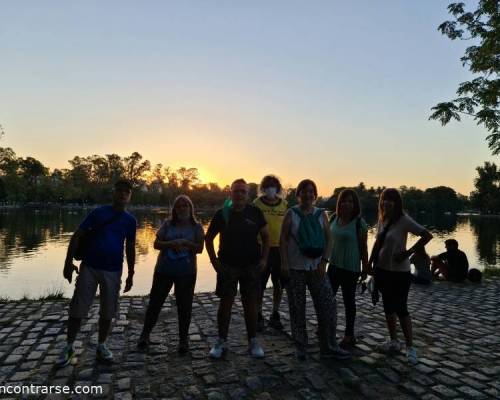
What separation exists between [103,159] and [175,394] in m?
118

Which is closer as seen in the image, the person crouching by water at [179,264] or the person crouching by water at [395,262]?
the person crouching by water at [395,262]

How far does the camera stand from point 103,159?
11175 centimetres

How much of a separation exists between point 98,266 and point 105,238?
325mm

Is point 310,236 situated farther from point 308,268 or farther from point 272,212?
point 272,212

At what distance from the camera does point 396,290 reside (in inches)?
178

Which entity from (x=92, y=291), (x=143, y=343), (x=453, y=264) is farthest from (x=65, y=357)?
(x=453, y=264)

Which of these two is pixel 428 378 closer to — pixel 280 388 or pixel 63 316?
pixel 280 388

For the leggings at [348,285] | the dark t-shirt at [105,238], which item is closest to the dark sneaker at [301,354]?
the leggings at [348,285]

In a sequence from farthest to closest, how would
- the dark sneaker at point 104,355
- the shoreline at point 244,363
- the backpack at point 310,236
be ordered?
1. the backpack at point 310,236
2. the dark sneaker at point 104,355
3. the shoreline at point 244,363

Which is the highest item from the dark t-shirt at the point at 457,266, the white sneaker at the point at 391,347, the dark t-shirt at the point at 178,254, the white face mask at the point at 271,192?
the white face mask at the point at 271,192

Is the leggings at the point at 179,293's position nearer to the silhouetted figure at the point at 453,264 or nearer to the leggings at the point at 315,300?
the leggings at the point at 315,300

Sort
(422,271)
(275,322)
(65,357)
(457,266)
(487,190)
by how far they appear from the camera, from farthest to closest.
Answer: (487,190) → (457,266) → (422,271) → (275,322) → (65,357)

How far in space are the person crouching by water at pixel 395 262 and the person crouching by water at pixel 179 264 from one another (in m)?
2.31

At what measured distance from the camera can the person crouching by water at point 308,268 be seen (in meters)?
4.38
